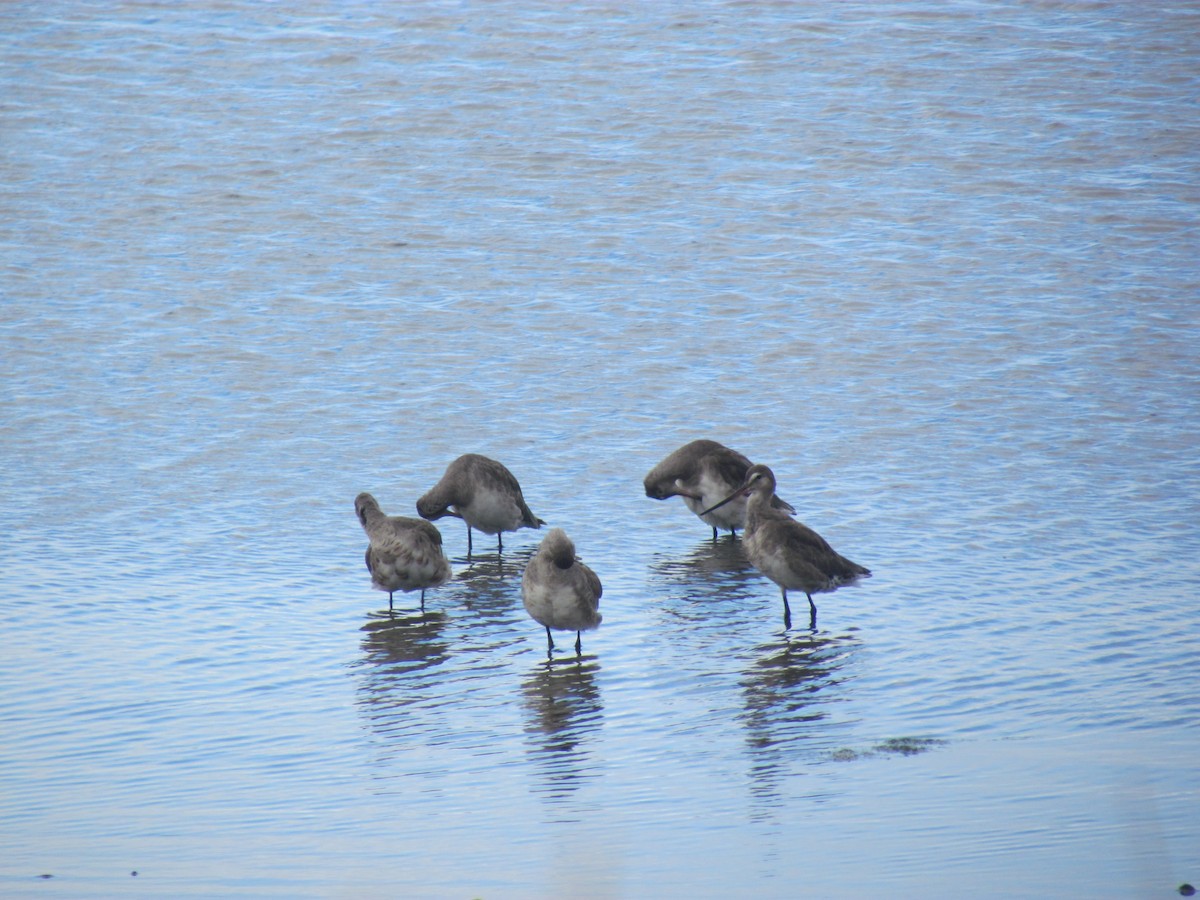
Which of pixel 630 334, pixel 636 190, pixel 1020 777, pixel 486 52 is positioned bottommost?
pixel 1020 777

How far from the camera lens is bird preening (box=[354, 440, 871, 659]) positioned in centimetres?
973

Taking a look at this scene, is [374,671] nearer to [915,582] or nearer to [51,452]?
[915,582]

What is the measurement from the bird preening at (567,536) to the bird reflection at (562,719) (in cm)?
34

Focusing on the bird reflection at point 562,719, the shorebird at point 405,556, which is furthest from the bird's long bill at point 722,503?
the bird reflection at point 562,719

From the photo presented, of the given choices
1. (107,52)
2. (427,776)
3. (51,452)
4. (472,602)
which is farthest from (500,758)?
(107,52)

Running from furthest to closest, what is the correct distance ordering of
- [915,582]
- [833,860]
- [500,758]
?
1. [915,582]
2. [500,758]
3. [833,860]

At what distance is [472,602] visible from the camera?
11.2 meters

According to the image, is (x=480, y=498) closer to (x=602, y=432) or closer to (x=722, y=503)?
(x=722, y=503)

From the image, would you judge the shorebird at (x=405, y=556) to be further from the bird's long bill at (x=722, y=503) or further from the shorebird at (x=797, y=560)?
the bird's long bill at (x=722, y=503)

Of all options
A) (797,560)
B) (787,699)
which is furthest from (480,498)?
(787,699)

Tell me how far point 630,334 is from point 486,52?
1217cm

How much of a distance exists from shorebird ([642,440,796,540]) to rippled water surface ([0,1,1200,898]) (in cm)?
28

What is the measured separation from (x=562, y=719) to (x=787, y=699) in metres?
1.24

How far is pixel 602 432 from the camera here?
1485cm
